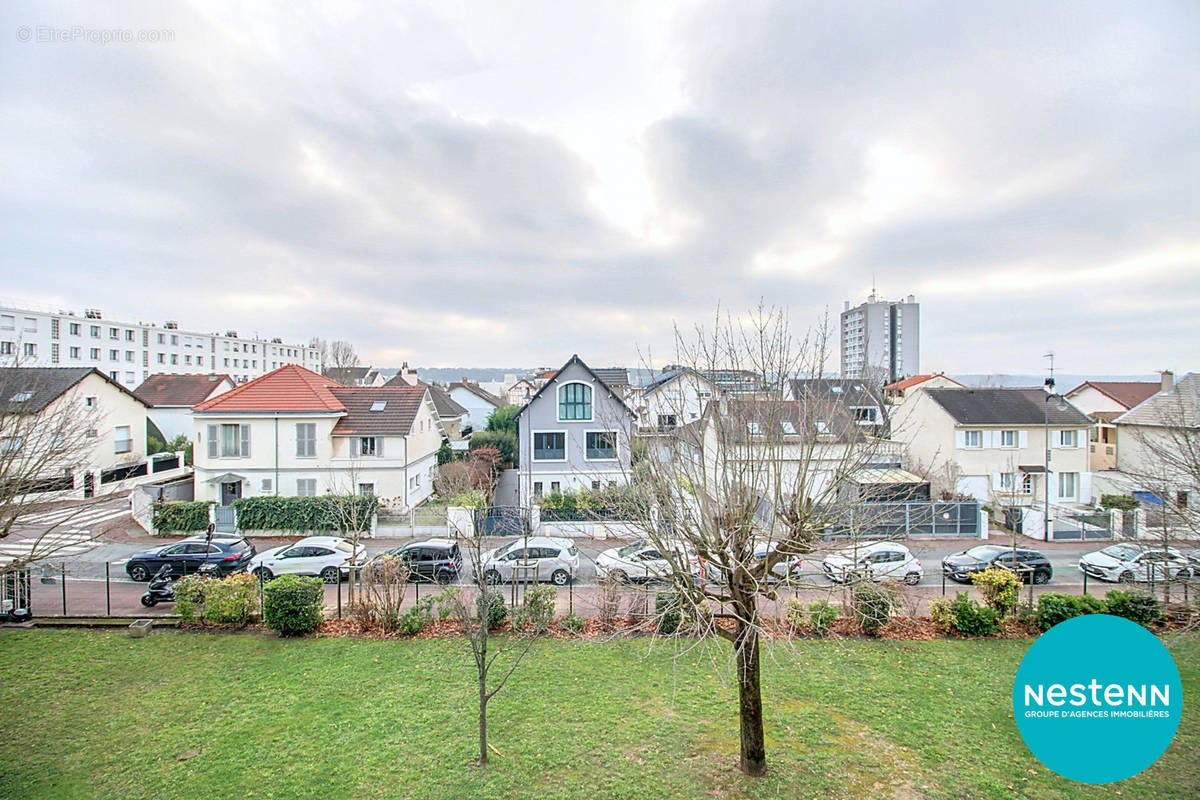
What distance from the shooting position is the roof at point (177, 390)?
42.0 meters

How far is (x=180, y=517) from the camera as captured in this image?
23422 millimetres

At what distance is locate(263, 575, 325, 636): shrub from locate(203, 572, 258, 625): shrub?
0.79m

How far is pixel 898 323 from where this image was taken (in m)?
95.6

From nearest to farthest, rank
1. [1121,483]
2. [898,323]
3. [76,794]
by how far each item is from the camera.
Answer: [76,794]
[1121,483]
[898,323]

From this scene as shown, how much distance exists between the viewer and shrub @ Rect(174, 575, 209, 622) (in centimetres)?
1268

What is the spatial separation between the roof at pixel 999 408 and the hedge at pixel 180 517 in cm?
3728

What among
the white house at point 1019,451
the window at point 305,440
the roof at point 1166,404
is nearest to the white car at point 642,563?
the window at point 305,440

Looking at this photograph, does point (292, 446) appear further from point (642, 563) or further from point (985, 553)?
point (985, 553)

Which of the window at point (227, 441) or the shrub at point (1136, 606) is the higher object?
the window at point (227, 441)

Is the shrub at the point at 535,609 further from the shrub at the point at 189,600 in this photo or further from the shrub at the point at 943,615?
the shrub at the point at 943,615

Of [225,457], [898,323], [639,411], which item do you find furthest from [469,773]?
[898,323]

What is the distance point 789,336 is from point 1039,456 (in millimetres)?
30651

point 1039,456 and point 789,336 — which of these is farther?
point 1039,456

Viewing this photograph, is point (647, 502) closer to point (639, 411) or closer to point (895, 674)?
point (639, 411)
